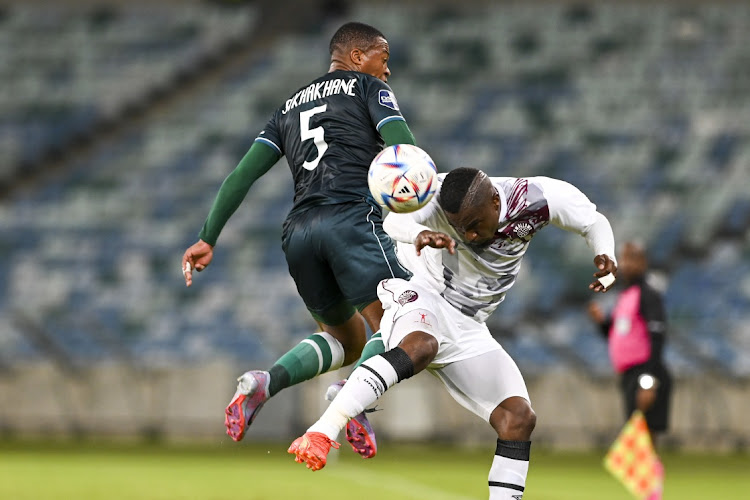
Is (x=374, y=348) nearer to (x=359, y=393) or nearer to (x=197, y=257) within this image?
(x=359, y=393)

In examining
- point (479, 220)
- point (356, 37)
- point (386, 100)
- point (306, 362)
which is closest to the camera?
point (479, 220)

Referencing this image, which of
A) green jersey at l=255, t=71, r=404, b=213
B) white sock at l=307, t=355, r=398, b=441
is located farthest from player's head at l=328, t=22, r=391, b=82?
white sock at l=307, t=355, r=398, b=441

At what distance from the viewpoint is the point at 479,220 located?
18.4 feet

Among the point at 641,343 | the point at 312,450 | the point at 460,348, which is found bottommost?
the point at 312,450

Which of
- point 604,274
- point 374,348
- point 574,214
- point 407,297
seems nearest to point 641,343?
point 574,214

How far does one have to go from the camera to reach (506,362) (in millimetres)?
6113

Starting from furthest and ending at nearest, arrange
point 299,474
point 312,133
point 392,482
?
point 299,474, point 392,482, point 312,133

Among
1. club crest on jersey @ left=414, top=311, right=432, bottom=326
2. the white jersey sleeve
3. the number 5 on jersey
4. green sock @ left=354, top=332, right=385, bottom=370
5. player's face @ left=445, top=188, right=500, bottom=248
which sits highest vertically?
the number 5 on jersey

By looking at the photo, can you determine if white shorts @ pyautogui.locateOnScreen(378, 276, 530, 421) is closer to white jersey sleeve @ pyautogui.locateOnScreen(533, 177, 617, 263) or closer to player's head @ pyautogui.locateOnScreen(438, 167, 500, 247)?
player's head @ pyautogui.locateOnScreen(438, 167, 500, 247)

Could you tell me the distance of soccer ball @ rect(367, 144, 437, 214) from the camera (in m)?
5.50

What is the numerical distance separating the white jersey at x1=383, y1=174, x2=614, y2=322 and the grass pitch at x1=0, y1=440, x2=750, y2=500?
396 cm

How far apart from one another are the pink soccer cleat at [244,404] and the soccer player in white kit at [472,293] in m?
0.79

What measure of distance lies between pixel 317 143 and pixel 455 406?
30.5 feet

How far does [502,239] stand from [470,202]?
0.47 meters
